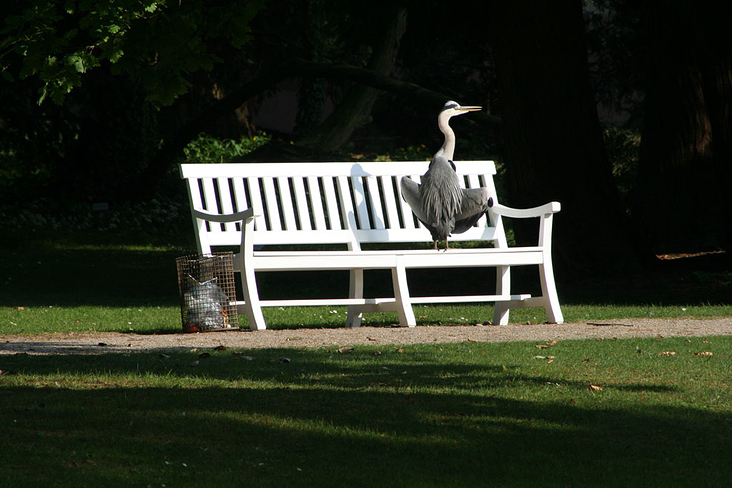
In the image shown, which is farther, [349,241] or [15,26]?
[349,241]

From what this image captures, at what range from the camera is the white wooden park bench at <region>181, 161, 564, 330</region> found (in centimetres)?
688

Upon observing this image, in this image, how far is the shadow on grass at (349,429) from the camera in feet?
9.82

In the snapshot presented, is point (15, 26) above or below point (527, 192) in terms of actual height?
above

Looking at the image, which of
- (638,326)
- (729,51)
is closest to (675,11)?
(729,51)

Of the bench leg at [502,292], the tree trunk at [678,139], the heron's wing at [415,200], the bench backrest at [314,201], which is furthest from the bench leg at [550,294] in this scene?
the tree trunk at [678,139]

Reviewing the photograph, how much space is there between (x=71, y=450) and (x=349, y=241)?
15.1 ft

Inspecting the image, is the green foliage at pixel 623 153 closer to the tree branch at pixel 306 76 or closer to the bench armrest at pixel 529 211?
the tree branch at pixel 306 76

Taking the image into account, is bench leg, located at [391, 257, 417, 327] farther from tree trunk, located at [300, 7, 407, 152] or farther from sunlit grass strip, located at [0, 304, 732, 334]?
tree trunk, located at [300, 7, 407, 152]

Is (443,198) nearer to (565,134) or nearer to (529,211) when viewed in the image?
(529,211)

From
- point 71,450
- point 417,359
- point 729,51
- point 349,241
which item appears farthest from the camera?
point 729,51

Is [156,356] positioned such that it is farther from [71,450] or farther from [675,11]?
[675,11]

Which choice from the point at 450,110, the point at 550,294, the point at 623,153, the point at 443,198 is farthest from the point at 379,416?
the point at 623,153

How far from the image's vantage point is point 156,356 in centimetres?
525

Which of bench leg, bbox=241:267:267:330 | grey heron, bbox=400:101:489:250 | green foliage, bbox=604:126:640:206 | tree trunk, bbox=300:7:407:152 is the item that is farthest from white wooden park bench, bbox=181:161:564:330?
tree trunk, bbox=300:7:407:152
